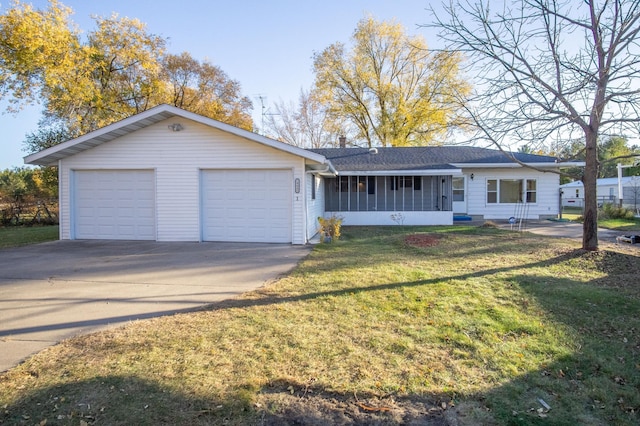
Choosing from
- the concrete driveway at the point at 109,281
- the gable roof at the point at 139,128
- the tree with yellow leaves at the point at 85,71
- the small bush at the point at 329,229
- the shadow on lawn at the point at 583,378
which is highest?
the tree with yellow leaves at the point at 85,71

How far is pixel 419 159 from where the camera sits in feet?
61.4

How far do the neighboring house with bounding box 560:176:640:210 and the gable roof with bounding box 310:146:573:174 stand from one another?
4808 millimetres

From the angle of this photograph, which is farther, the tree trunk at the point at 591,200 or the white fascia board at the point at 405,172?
the white fascia board at the point at 405,172

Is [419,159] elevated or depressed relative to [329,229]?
elevated

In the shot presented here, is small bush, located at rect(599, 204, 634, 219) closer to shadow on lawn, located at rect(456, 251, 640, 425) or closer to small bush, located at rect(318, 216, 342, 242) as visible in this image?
small bush, located at rect(318, 216, 342, 242)

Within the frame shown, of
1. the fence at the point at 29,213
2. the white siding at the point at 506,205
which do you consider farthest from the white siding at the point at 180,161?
the white siding at the point at 506,205

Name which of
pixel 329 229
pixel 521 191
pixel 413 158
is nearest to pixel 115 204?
pixel 329 229

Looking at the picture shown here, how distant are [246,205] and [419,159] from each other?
10577 mm

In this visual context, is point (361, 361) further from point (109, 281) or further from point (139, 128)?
point (139, 128)

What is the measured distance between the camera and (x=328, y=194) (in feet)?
57.8

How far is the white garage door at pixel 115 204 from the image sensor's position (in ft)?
37.7

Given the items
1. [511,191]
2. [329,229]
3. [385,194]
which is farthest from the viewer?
[511,191]

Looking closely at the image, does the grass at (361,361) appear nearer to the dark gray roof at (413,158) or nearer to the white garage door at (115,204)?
the white garage door at (115,204)

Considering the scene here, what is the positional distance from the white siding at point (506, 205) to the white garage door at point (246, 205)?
1160 cm
